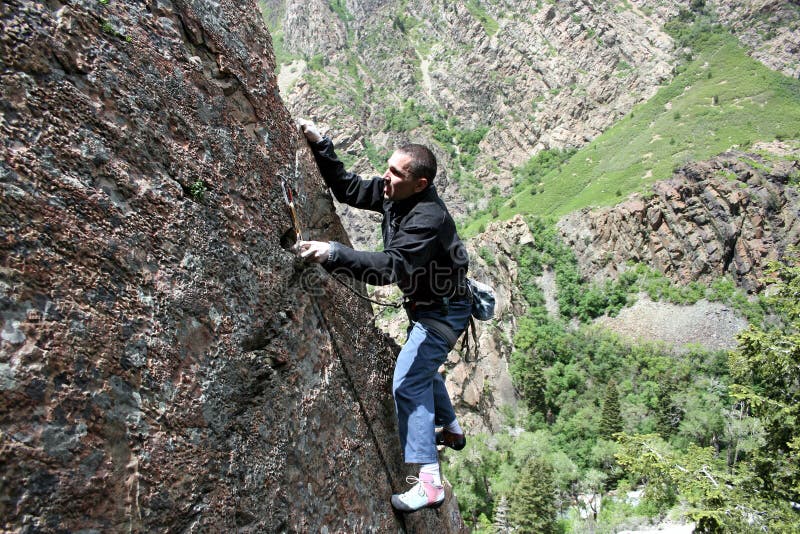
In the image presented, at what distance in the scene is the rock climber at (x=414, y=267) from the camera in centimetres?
403

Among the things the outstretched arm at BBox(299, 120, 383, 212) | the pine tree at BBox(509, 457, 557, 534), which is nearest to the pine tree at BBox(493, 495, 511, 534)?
the pine tree at BBox(509, 457, 557, 534)

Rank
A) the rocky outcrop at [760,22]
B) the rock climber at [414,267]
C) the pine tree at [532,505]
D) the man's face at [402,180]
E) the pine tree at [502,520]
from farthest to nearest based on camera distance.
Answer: the rocky outcrop at [760,22] → the pine tree at [502,520] → the pine tree at [532,505] → the man's face at [402,180] → the rock climber at [414,267]

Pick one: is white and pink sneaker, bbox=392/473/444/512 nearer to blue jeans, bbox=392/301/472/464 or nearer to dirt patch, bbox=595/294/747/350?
blue jeans, bbox=392/301/472/464

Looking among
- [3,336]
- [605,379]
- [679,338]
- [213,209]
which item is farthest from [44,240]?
[679,338]

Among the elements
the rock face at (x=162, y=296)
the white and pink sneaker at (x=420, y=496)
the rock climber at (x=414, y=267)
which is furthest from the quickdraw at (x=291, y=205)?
the white and pink sneaker at (x=420, y=496)

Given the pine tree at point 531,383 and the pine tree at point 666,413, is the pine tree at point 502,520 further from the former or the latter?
the pine tree at point 531,383

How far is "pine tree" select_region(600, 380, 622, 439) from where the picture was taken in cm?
5472

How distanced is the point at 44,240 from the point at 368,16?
18418 centimetres

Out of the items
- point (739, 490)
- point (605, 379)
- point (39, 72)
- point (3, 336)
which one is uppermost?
point (39, 72)

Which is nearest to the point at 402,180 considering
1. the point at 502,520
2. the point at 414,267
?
the point at 414,267

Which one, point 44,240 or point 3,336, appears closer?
point 3,336

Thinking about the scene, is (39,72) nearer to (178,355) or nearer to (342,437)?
(178,355)

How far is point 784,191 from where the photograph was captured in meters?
67.5

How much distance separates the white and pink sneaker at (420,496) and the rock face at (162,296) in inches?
7.2
